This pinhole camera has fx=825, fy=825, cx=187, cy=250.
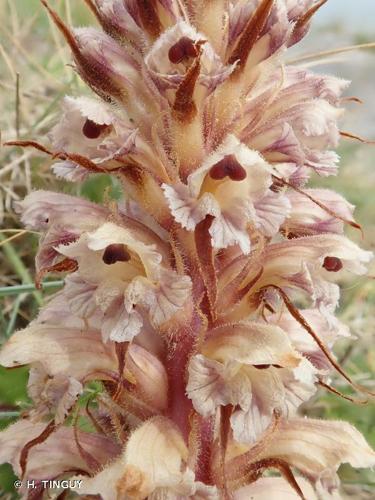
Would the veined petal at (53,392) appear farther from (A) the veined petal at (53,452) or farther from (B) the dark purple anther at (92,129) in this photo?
(B) the dark purple anther at (92,129)

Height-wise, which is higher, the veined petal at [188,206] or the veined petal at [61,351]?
the veined petal at [188,206]

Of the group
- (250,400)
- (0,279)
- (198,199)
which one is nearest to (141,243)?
(198,199)

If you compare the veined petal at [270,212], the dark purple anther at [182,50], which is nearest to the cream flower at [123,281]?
the veined petal at [270,212]

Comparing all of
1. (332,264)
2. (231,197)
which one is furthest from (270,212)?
(332,264)

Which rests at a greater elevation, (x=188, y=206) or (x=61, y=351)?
(x=188, y=206)

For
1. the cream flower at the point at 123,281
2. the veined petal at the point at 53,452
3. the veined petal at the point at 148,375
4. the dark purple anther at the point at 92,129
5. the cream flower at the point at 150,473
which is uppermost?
the dark purple anther at the point at 92,129

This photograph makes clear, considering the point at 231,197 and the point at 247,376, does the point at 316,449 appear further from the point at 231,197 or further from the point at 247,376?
the point at 231,197

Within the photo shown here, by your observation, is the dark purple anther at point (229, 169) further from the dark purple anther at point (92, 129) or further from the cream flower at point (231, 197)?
the dark purple anther at point (92, 129)

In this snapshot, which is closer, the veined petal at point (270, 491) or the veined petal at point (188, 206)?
the veined petal at point (188, 206)

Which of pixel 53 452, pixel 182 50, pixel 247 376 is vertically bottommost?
pixel 53 452

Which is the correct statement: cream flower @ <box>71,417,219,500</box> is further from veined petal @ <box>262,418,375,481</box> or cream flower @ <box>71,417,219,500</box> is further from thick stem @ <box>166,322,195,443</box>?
veined petal @ <box>262,418,375,481</box>
